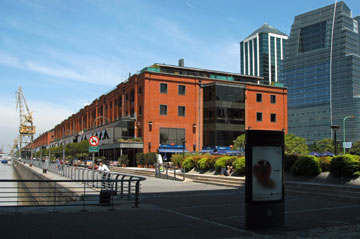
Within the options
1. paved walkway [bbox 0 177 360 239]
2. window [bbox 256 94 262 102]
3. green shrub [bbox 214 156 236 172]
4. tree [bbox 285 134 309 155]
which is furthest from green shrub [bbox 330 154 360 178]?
window [bbox 256 94 262 102]

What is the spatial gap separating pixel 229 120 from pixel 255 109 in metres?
6.62

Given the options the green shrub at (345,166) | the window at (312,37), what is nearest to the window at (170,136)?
the green shrub at (345,166)

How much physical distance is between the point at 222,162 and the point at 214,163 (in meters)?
1.37

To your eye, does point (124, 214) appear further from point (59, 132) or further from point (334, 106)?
point (334, 106)

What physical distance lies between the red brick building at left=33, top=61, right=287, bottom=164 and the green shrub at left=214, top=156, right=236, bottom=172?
2710 cm

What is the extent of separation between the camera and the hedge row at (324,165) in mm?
16984

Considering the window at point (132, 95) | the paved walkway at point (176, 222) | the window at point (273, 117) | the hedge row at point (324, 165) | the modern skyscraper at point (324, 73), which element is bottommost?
the paved walkway at point (176, 222)

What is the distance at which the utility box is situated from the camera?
9.03 metres

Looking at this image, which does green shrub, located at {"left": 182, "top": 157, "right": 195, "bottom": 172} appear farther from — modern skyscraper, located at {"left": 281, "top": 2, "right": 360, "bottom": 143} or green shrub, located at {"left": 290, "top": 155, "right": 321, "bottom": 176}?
modern skyscraper, located at {"left": 281, "top": 2, "right": 360, "bottom": 143}

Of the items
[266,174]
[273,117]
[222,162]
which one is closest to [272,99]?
[273,117]

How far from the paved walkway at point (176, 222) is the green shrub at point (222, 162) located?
12.2m

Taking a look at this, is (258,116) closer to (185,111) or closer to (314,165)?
(185,111)

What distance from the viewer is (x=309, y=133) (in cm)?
17200

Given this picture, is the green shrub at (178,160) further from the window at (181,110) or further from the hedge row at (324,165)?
the window at (181,110)
